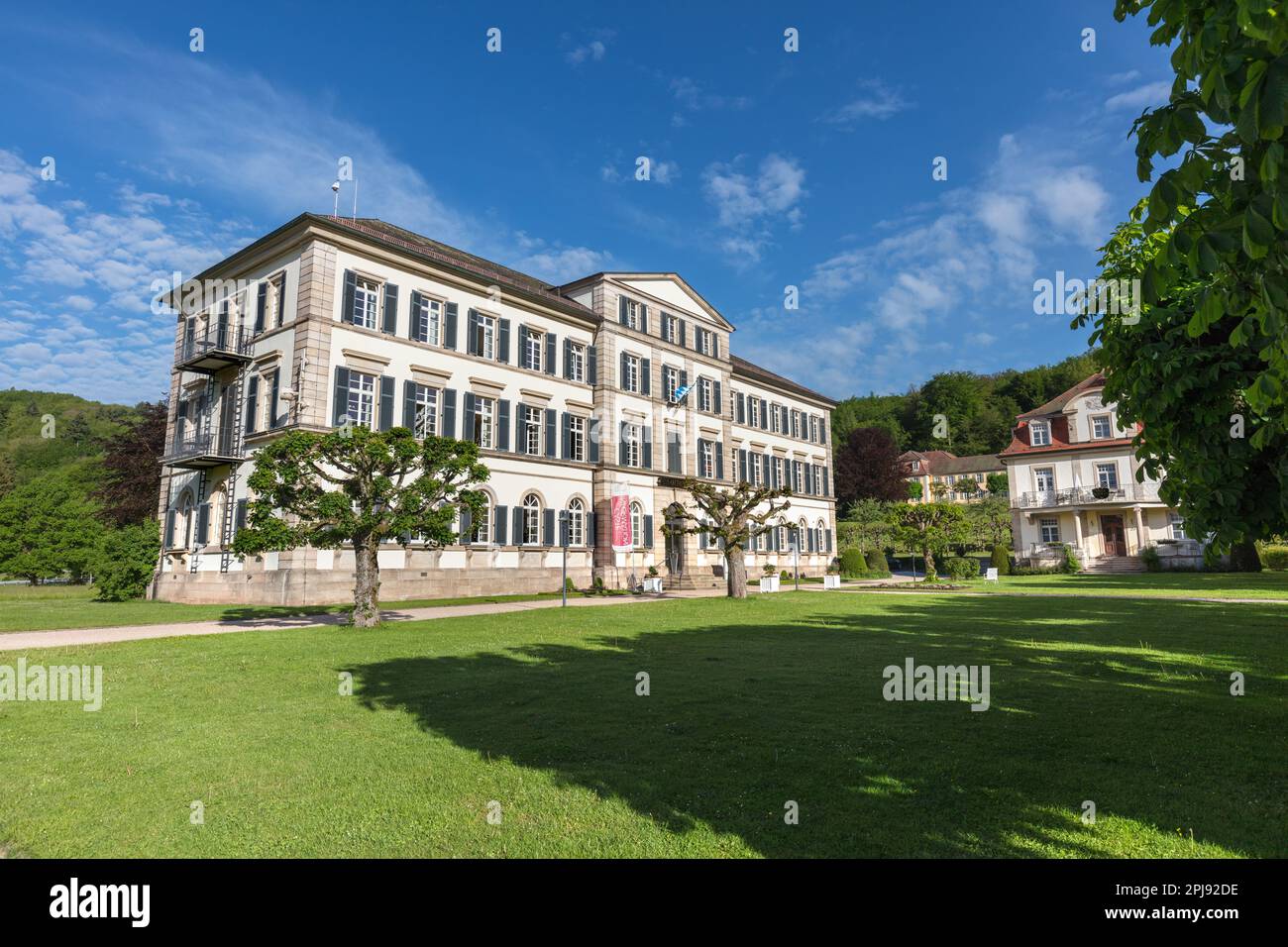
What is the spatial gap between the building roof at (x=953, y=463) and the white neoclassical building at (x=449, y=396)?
64.9 metres

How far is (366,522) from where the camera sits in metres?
15.3

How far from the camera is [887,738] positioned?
223 inches

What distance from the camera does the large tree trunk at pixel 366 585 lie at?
15.1 meters

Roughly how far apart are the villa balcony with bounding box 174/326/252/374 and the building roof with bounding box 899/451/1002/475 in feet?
265

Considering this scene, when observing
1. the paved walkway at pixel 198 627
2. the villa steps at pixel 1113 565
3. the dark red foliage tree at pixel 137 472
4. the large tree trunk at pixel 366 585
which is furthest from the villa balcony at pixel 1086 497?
the dark red foliage tree at pixel 137 472

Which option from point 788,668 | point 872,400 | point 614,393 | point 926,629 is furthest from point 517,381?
point 872,400

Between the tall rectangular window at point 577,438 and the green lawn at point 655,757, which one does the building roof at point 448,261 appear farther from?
the green lawn at point 655,757

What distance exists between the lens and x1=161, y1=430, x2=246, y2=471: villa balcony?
2392cm

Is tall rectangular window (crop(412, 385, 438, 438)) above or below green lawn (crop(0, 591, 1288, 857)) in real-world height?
above

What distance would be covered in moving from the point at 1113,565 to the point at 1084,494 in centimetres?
470

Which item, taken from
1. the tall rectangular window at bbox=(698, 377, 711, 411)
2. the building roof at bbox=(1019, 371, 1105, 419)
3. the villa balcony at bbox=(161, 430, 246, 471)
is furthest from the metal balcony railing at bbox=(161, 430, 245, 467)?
the building roof at bbox=(1019, 371, 1105, 419)

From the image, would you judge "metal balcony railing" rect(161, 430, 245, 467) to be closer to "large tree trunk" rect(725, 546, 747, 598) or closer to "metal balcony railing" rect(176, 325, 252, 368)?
"metal balcony railing" rect(176, 325, 252, 368)
